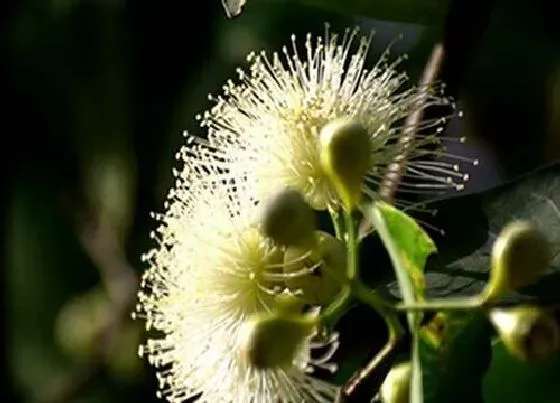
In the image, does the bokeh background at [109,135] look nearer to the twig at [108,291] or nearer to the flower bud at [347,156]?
the twig at [108,291]

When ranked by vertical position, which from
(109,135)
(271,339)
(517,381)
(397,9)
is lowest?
(517,381)

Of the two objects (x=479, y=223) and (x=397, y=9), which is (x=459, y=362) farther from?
(x=397, y=9)

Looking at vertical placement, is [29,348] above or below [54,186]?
below

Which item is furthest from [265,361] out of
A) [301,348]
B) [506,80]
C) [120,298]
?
[120,298]

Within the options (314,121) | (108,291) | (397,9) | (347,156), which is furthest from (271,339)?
(108,291)

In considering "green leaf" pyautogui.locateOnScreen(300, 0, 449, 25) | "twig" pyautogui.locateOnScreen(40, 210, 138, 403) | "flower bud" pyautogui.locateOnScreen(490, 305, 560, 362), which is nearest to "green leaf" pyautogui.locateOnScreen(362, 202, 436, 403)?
"flower bud" pyautogui.locateOnScreen(490, 305, 560, 362)

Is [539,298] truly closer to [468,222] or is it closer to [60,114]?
[468,222]
